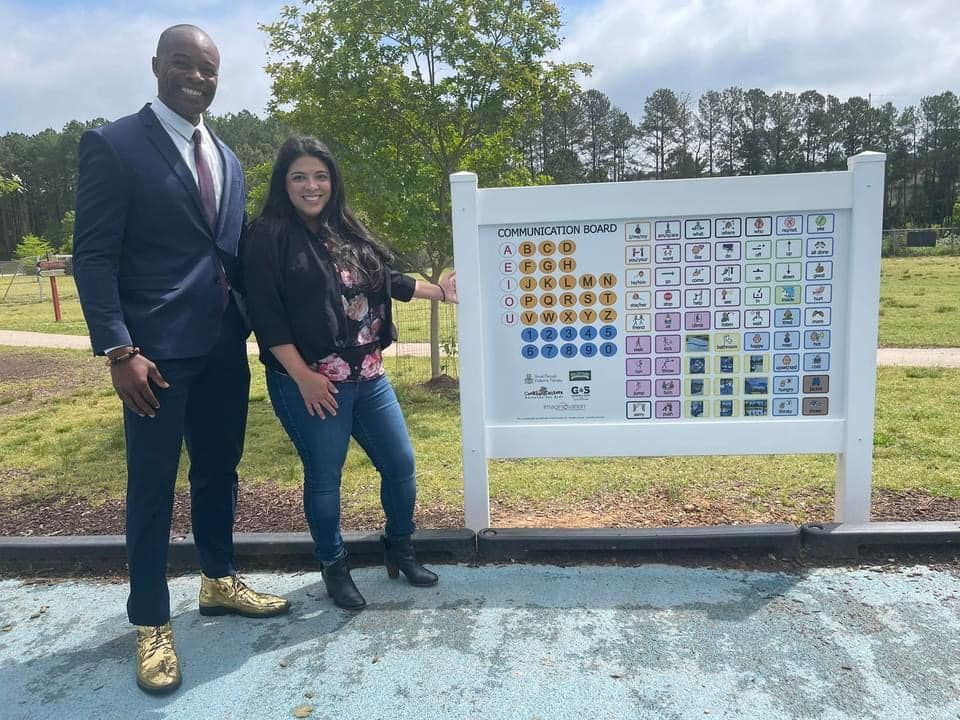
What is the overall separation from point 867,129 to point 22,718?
84920 millimetres

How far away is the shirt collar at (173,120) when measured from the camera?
266cm

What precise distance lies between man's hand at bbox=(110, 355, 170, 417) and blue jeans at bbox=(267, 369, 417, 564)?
0.53 metres

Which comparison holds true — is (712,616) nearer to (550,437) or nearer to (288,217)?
(550,437)

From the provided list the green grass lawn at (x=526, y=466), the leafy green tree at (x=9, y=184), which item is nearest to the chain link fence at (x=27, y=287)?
the leafy green tree at (x=9, y=184)

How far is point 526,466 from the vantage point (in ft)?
16.7

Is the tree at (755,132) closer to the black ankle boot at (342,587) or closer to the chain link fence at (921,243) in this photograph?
the chain link fence at (921,243)

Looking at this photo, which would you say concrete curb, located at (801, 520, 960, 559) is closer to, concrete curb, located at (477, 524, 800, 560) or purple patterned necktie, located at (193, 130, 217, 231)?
concrete curb, located at (477, 524, 800, 560)

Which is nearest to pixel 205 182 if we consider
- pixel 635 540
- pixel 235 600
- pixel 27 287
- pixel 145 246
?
pixel 145 246

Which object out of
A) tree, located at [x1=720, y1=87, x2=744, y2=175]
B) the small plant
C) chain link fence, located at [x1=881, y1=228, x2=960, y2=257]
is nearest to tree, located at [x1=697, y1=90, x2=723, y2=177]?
tree, located at [x1=720, y1=87, x2=744, y2=175]

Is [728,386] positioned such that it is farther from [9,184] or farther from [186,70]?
[9,184]

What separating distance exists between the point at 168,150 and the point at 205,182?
0.18 metres

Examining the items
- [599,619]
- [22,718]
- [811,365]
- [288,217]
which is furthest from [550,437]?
[22,718]

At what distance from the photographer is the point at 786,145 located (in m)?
74.8

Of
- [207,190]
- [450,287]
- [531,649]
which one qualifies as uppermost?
[207,190]
